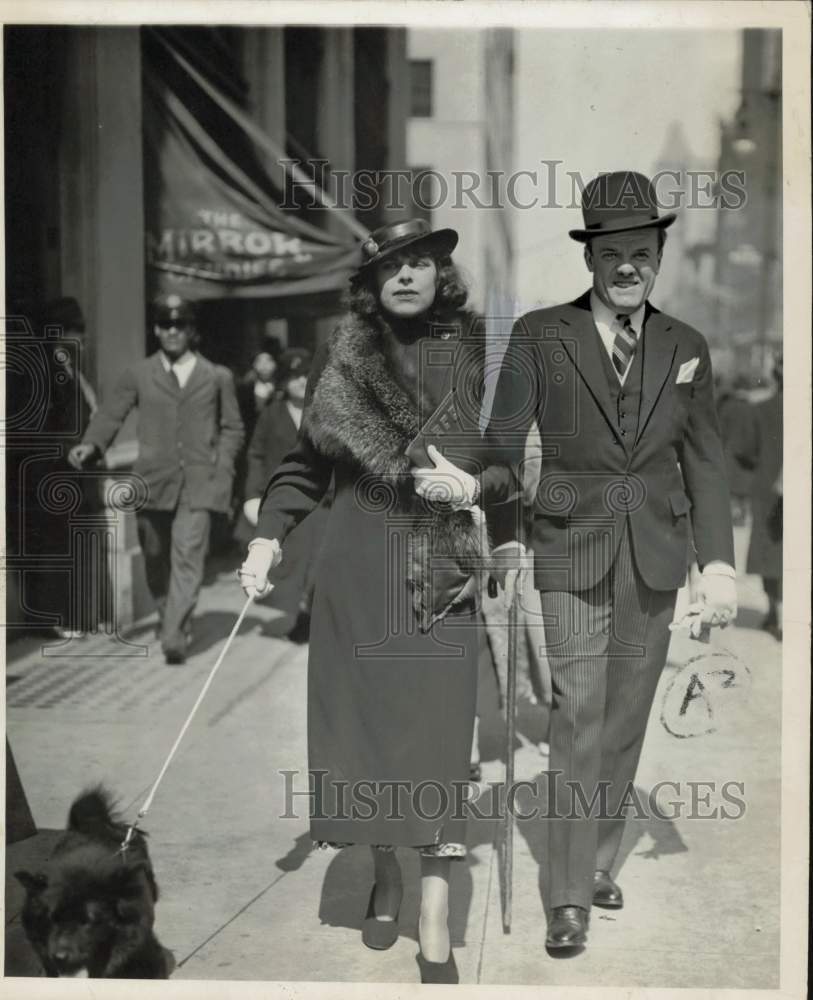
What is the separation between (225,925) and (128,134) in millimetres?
2846

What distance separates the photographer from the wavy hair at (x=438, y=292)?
16.7 feet

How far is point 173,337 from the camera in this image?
6133 mm

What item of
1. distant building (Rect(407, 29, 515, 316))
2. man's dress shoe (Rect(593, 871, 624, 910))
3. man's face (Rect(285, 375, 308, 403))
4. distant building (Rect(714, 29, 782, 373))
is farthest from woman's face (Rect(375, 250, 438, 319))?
man's dress shoe (Rect(593, 871, 624, 910))

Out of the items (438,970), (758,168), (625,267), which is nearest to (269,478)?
(625,267)

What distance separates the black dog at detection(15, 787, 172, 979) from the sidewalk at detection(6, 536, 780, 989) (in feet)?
0.51

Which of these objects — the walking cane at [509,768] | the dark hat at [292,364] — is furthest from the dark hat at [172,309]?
the walking cane at [509,768]

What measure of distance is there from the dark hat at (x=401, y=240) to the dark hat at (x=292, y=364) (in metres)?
0.59

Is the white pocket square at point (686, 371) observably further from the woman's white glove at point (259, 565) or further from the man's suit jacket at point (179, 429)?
the man's suit jacket at point (179, 429)

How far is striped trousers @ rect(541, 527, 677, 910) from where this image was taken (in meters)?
5.21

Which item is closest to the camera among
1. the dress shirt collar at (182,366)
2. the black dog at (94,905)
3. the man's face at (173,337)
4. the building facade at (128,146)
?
the black dog at (94,905)

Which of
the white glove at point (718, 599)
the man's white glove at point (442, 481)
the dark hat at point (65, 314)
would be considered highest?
the dark hat at point (65, 314)

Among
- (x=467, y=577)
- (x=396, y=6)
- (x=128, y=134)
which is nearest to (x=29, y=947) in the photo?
(x=467, y=577)

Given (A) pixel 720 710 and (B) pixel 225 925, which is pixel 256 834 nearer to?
Answer: (B) pixel 225 925

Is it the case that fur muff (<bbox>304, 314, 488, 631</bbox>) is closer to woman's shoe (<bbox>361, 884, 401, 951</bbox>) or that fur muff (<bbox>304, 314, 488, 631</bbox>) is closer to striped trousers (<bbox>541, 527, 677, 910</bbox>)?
striped trousers (<bbox>541, 527, 677, 910</bbox>)
